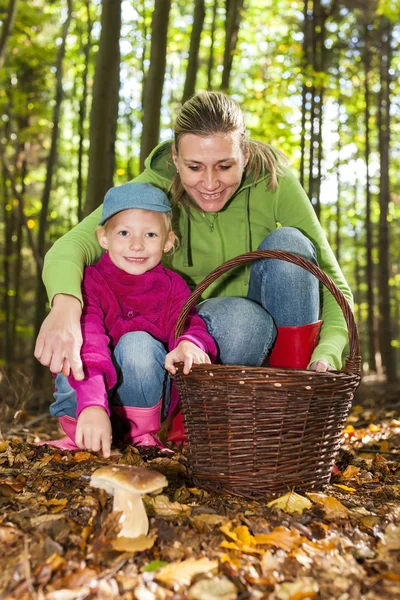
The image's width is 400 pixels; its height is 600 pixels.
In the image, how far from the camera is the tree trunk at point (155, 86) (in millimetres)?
5105

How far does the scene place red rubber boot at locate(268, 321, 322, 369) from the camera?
256 centimetres

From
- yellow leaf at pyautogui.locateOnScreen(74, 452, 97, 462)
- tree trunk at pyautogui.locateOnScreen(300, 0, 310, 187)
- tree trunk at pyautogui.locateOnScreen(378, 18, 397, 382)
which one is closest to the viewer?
yellow leaf at pyautogui.locateOnScreen(74, 452, 97, 462)

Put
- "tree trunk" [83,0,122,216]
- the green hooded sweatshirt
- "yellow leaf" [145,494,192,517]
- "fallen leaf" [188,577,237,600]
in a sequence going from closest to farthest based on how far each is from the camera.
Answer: "fallen leaf" [188,577,237,600] → "yellow leaf" [145,494,192,517] → the green hooded sweatshirt → "tree trunk" [83,0,122,216]

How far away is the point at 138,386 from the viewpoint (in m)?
2.51

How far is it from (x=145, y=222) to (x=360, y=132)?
12646 mm

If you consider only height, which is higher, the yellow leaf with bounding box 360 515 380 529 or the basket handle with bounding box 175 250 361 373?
the basket handle with bounding box 175 250 361 373

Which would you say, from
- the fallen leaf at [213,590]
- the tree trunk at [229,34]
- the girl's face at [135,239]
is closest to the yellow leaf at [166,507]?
the fallen leaf at [213,590]

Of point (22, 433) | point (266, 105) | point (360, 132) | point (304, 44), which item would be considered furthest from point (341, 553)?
point (360, 132)

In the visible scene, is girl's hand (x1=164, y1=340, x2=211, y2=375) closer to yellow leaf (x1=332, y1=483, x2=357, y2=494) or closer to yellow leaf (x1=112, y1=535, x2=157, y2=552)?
yellow leaf (x1=112, y1=535, x2=157, y2=552)

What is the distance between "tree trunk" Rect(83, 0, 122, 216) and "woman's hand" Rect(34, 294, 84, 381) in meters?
2.61

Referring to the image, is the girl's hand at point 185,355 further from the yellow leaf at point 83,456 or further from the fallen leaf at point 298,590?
the fallen leaf at point 298,590

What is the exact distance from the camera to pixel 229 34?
27.0 ft

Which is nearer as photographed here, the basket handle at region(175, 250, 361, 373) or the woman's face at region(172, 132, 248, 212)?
the basket handle at region(175, 250, 361, 373)

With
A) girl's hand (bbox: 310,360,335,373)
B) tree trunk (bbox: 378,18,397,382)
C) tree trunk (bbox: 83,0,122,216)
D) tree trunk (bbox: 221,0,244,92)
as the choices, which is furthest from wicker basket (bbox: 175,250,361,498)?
tree trunk (bbox: 221,0,244,92)
